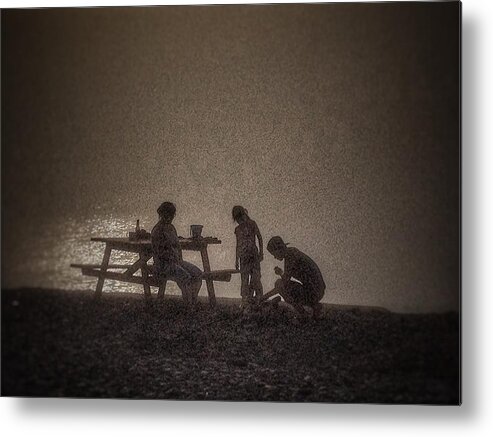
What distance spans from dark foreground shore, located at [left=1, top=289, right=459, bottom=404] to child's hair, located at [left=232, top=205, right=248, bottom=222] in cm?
45

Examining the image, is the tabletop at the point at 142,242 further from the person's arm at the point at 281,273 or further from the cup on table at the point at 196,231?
the person's arm at the point at 281,273

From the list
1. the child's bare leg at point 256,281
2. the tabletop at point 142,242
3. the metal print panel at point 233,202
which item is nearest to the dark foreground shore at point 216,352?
the metal print panel at point 233,202

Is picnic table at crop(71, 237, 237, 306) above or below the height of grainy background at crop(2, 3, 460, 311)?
below

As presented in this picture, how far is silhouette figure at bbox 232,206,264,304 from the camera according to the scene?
3352 millimetres

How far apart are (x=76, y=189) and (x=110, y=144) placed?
0.29 m

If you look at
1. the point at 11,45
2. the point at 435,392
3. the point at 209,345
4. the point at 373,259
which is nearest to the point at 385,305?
the point at 373,259

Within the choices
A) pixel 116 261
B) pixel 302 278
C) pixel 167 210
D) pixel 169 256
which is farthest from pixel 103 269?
pixel 302 278

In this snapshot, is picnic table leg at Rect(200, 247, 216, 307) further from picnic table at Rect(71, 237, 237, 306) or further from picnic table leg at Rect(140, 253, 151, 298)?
picnic table leg at Rect(140, 253, 151, 298)

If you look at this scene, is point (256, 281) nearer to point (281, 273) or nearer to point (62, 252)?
point (281, 273)

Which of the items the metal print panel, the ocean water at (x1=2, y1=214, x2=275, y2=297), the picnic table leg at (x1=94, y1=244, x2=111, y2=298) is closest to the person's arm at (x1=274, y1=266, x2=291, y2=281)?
the metal print panel

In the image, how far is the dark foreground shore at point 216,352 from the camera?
3.31m

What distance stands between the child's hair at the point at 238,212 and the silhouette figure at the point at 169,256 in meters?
0.31

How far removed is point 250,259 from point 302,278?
0.28 meters

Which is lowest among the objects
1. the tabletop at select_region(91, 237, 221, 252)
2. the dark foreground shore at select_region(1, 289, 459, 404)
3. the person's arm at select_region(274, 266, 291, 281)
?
the dark foreground shore at select_region(1, 289, 459, 404)
